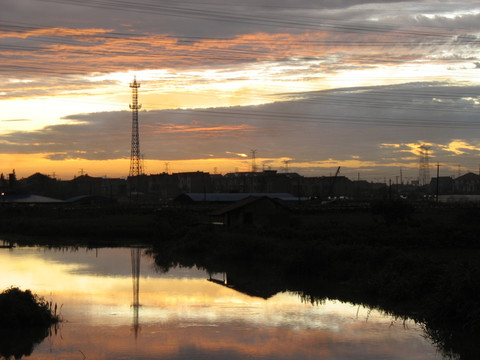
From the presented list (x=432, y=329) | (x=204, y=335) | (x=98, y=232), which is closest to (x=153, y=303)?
(x=204, y=335)

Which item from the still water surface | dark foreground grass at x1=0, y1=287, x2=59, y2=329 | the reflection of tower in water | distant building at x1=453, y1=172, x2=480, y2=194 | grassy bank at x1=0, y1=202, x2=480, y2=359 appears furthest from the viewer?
distant building at x1=453, y1=172, x2=480, y2=194

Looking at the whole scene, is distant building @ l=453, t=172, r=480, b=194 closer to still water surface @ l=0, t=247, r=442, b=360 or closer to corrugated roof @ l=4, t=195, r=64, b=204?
corrugated roof @ l=4, t=195, r=64, b=204

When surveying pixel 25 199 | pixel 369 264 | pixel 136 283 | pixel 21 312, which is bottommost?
pixel 136 283

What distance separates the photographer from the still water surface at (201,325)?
472 inches

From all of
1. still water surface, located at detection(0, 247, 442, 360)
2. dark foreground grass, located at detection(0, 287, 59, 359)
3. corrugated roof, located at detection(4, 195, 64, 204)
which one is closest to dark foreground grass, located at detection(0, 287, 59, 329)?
dark foreground grass, located at detection(0, 287, 59, 359)

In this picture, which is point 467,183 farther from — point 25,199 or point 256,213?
point 256,213

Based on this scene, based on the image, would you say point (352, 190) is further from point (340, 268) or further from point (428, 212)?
point (340, 268)

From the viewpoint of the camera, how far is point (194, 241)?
30.8m

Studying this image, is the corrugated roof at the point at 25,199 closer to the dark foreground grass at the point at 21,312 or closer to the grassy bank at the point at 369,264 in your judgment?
the grassy bank at the point at 369,264

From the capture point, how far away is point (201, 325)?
1425cm

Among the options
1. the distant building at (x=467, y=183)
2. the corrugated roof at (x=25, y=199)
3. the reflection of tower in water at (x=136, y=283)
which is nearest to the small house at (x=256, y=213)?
the reflection of tower in water at (x=136, y=283)

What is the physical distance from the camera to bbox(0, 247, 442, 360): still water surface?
472 inches

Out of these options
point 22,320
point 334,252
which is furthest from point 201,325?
point 334,252

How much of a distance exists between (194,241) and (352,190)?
113 m
